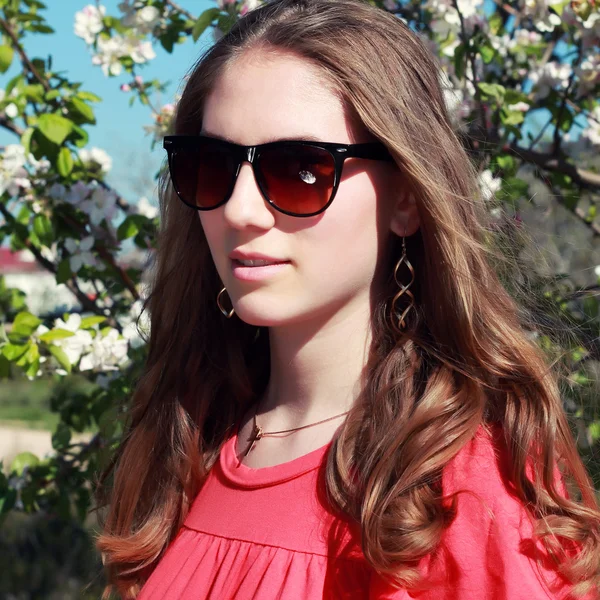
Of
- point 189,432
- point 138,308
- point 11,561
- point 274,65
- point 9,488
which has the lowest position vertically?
point 11,561

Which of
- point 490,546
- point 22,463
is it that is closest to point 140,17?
point 22,463

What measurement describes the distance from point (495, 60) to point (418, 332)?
1.54 meters

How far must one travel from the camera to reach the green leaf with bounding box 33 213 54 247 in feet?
8.35

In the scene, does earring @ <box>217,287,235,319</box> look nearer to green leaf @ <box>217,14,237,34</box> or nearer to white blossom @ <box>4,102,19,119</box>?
green leaf @ <box>217,14,237,34</box>

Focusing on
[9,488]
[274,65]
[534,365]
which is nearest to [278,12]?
[274,65]

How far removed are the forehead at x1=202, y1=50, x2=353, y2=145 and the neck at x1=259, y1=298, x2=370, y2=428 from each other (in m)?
0.30

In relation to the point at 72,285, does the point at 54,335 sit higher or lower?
higher

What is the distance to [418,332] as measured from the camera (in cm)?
144

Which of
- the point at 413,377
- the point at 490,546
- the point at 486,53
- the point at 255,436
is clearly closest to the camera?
the point at 490,546

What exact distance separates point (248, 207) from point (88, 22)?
69.4 inches

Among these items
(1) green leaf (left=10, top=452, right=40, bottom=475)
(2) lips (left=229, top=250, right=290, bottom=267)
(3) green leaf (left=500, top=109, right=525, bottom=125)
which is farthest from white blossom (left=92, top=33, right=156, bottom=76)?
(2) lips (left=229, top=250, right=290, bottom=267)

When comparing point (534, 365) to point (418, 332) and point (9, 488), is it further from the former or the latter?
point (9, 488)

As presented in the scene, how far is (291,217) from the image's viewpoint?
4.36 ft

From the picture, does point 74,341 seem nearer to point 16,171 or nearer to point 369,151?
point 16,171
